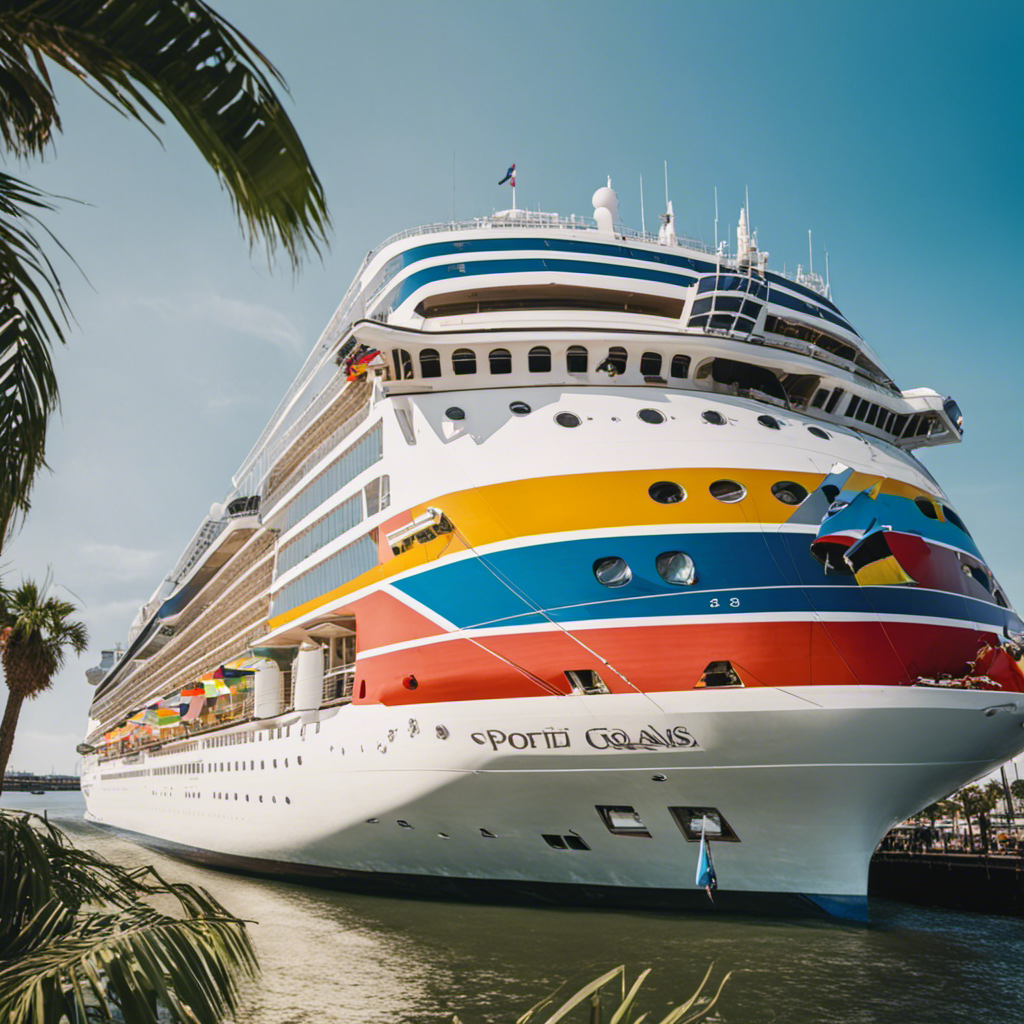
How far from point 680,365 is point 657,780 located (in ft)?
31.5

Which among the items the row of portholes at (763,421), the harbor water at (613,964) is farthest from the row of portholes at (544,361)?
the harbor water at (613,964)

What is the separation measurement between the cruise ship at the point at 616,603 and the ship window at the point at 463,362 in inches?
3.7

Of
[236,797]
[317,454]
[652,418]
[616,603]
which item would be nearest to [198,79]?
[616,603]

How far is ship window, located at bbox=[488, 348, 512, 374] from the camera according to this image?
65.7 ft

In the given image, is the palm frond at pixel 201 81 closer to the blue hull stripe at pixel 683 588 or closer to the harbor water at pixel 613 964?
the harbor water at pixel 613 964

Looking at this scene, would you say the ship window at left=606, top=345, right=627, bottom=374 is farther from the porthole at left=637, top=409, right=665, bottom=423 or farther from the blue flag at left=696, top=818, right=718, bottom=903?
the blue flag at left=696, top=818, right=718, bottom=903

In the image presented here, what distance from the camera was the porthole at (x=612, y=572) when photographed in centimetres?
1547

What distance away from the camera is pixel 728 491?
16.5 meters

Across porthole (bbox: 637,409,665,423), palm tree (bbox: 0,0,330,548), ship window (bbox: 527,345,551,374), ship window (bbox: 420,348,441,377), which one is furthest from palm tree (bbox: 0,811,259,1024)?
ship window (bbox: 420,348,441,377)

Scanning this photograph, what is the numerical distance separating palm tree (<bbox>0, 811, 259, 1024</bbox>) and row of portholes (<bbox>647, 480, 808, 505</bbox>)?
1341 centimetres

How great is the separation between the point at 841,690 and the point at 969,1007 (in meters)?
4.59

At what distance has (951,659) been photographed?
15.4 metres

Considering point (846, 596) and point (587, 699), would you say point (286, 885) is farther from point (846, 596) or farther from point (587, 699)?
point (846, 596)

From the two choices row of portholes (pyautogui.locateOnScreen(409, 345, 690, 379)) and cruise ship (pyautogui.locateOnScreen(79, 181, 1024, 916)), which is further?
row of portholes (pyautogui.locateOnScreen(409, 345, 690, 379))
